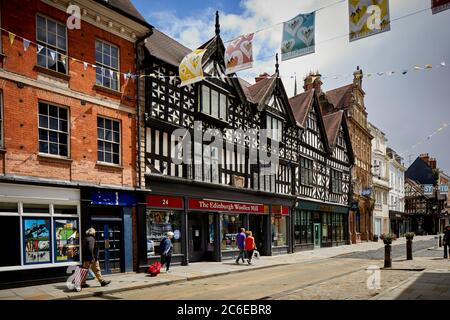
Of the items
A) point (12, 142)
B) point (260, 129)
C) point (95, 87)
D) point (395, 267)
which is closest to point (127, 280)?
point (12, 142)

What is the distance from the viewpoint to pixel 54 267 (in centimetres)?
1373

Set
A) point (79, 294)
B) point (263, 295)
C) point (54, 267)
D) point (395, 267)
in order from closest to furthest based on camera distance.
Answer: point (263, 295)
point (79, 294)
point (54, 267)
point (395, 267)

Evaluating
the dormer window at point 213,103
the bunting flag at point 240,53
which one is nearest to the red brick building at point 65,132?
the bunting flag at point 240,53

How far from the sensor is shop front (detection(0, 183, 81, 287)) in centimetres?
1266

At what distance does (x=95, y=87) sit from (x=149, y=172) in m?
4.22

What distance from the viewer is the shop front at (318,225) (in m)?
30.8

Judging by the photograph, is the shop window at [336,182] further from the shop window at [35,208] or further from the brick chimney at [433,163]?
the brick chimney at [433,163]

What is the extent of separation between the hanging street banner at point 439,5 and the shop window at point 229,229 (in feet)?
49.9

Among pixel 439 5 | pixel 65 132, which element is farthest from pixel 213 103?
pixel 439 5

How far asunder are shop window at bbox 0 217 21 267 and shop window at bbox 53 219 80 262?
52.0 inches

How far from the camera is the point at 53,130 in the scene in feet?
46.4

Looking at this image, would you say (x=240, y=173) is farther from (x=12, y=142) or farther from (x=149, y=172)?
(x=12, y=142)

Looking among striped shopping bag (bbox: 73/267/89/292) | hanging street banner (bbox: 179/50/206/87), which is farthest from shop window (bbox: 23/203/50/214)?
hanging street banner (bbox: 179/50/206/87)

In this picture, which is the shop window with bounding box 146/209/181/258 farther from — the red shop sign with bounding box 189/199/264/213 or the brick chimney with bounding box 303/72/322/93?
the brick chimney with bounding box 303/72/322/93
